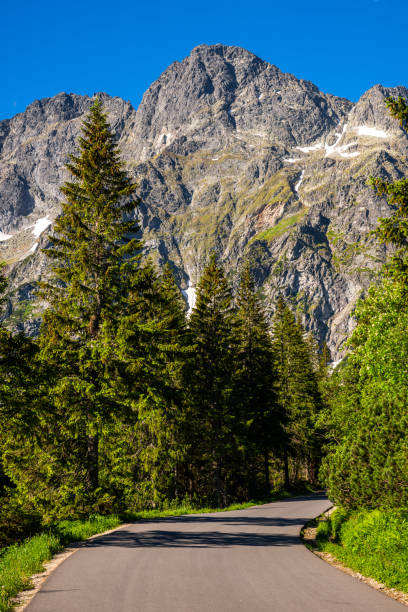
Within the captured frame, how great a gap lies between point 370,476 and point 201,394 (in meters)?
17.0

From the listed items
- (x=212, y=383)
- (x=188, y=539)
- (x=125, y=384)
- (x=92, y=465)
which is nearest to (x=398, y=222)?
(x=125, y=384)

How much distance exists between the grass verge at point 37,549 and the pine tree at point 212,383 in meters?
9.64

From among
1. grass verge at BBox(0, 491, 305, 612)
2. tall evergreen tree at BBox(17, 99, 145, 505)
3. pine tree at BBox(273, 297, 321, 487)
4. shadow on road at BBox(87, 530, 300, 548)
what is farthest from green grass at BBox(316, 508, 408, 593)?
pine tree at BBox(273, 297, 321, 487)

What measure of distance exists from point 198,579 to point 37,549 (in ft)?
14.4

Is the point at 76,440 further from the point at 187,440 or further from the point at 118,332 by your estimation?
the point at 187,440

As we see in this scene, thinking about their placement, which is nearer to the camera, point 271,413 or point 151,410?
point 151,410

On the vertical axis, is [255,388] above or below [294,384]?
below

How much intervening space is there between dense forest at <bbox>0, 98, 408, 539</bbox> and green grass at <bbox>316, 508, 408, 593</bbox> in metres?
0.54

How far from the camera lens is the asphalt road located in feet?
23.4

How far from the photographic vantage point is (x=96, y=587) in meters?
8.05

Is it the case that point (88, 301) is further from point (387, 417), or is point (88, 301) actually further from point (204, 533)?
point (387, 417)

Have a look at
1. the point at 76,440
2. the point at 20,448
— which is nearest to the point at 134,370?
the point at 76,440

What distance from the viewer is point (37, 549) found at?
424 inches

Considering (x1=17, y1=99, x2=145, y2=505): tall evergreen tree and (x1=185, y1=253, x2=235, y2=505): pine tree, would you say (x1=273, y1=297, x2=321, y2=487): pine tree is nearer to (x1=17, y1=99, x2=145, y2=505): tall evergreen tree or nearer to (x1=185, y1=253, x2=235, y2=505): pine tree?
(x1=185, y1=253, x2=235, y2=505): pine tree
